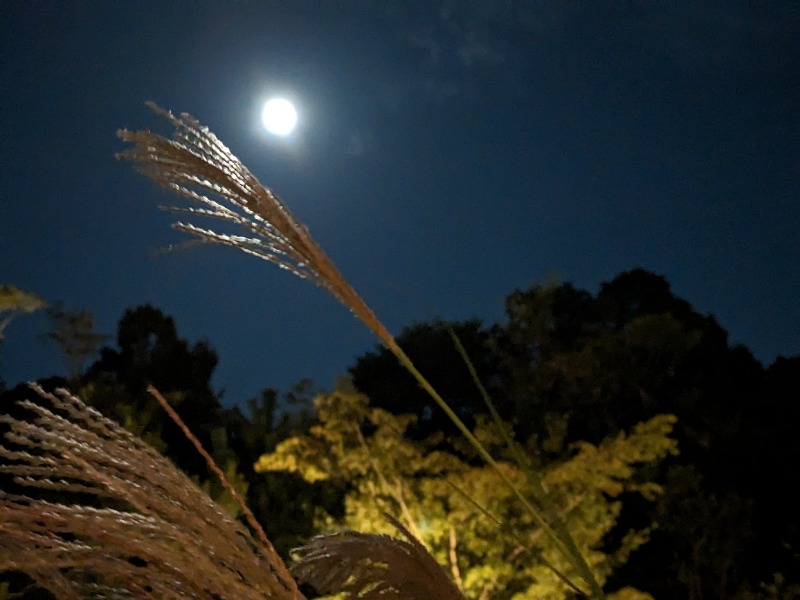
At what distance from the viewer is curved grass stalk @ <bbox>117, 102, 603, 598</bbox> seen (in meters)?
0.77

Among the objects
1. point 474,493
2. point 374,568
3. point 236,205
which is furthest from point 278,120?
point 374,568

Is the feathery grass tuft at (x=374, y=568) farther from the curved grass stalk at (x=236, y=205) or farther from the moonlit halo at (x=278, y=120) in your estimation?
the moonlit halo at (x=278, y=120)

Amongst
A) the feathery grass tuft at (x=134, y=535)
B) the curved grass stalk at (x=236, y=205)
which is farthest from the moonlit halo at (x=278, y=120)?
the feathery grass tuft at (x=134, y=535)

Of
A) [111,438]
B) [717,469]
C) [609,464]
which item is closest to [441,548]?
[609,464]

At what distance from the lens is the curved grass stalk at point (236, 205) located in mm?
768

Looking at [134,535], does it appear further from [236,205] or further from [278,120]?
[278,120]

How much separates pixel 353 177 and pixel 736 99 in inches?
1072

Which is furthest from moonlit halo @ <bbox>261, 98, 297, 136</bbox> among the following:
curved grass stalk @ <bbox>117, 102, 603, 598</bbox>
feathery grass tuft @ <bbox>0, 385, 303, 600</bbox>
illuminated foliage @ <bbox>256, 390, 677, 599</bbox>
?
feathery grass tuft @ <bbox>0, 385, 303, 600</bbox>

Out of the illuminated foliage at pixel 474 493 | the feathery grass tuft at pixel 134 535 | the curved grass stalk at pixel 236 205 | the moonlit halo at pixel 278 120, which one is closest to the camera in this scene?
the feathery grass tuft at pixel 134 535

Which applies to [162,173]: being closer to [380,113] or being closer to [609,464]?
[609,464]

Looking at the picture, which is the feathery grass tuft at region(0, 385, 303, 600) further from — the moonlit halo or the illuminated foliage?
the moonlit halo

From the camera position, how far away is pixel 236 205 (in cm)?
82

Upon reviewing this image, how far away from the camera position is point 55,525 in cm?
67

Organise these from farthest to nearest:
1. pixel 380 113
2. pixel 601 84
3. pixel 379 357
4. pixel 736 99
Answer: pixel 380 113, pixel 601 84, pixel 736 99, pixel 379 357
